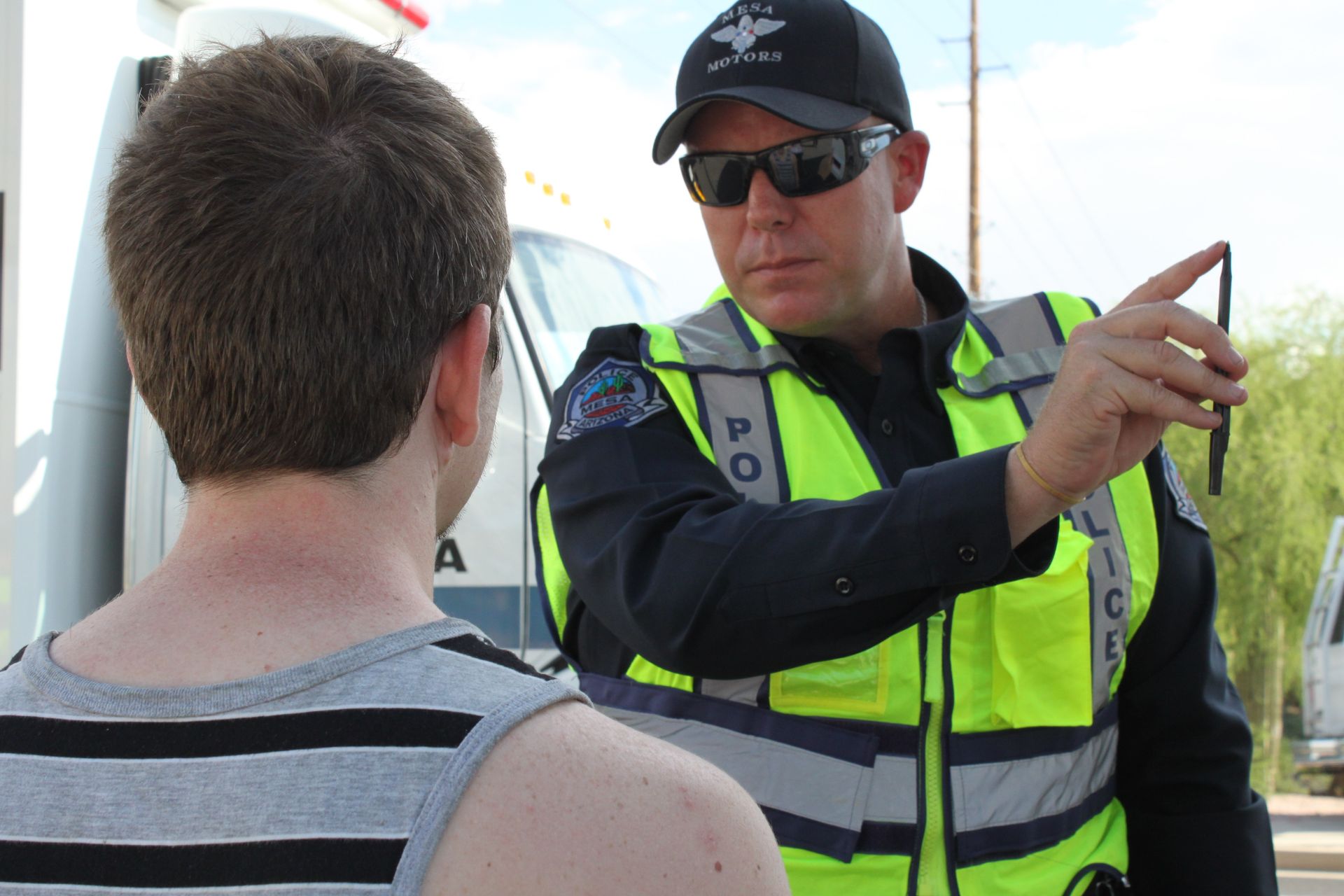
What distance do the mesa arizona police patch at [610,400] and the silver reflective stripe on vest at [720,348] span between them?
82mm

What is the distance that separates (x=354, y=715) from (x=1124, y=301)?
103 cm

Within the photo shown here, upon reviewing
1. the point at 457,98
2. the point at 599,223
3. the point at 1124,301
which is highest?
the point at 599,223

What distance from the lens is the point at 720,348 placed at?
193cm

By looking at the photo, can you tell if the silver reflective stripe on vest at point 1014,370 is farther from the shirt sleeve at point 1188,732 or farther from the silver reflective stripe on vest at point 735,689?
the silver reflective stripe on vest at point 735,689

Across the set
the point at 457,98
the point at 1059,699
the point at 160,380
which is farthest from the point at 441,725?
the point at 1059,699

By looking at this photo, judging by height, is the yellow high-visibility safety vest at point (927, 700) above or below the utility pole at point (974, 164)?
below

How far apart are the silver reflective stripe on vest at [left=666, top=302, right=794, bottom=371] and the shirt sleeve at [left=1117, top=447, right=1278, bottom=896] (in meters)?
0.61

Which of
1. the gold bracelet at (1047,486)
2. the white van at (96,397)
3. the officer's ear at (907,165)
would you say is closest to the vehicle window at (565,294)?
the white van at (96,397)

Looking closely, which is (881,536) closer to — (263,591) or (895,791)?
(895,791)

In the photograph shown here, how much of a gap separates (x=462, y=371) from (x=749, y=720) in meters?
0.84

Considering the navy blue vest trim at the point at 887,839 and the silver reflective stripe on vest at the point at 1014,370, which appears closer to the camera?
the navy blue vest trim at the point at 887,839

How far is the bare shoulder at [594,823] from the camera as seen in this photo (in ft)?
2.59

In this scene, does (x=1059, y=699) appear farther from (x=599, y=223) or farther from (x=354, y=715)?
(x=599, y=223)

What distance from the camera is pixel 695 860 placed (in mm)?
836
